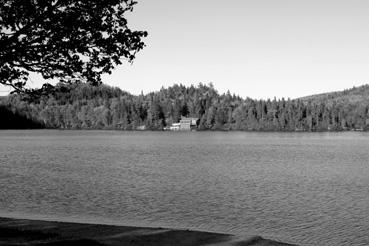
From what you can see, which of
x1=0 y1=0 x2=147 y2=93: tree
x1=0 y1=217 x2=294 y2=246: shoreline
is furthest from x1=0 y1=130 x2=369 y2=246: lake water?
x1=0 y1=0 x2=147 y2=93: tree

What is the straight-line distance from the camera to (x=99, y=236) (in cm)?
2255

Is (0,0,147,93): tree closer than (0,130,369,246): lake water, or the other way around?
(0,0,147,93): tree

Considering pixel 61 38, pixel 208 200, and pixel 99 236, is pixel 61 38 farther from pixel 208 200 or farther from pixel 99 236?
pixel 208 200

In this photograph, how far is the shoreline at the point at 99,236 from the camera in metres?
19.8

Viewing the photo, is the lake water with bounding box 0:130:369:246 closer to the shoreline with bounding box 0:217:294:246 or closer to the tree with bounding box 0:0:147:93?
the shoreline with bounding box 0:217:294:246

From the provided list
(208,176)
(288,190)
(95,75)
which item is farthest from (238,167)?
(95,75)

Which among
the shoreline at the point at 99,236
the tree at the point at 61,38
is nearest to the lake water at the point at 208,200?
the shoreline at the point at 99,236

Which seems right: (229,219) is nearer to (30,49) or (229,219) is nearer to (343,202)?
(343,202)

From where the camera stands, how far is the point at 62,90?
64.8 ft

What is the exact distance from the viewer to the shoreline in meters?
19.8

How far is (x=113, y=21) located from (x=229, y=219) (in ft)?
61.6

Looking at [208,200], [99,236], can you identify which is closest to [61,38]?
[99,236]

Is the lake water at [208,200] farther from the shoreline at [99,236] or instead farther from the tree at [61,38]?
the tree at [61,38]

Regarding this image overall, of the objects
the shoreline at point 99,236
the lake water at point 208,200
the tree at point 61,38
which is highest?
the tree at point 61,38
